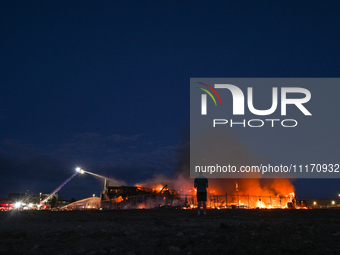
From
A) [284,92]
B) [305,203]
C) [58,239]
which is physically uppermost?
[284,92]

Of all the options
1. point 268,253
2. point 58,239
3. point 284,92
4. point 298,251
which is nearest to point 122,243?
point 58,239

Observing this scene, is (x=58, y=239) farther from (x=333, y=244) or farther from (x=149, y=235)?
(x=333, y=244)

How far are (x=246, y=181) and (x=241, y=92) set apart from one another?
1271 inches

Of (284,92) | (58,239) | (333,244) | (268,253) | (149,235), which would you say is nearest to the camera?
(268,253)

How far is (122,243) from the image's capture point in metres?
3.74

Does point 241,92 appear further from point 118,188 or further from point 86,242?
point 118,188

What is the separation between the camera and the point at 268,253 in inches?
121

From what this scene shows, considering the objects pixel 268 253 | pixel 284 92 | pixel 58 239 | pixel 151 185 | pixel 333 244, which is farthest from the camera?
pixel 151 185

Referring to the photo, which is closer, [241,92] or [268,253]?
[268,253]

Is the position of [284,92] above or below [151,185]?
above

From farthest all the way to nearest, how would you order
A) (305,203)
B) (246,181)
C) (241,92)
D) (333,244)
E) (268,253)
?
(246,181)
(305,203)
(241,92)
(333,244)
(268,253)

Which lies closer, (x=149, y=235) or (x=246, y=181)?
(x=149, y=235)

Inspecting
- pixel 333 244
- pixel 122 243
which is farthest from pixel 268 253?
pixel 122 243

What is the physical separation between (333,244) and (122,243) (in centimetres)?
317
